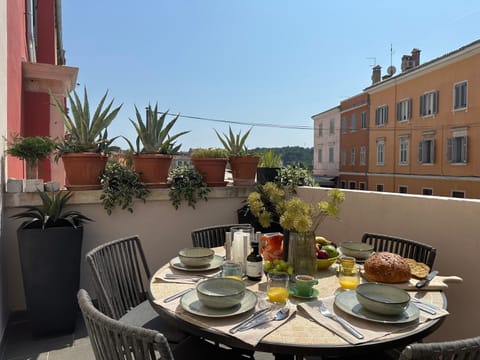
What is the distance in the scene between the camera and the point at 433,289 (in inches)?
58.8

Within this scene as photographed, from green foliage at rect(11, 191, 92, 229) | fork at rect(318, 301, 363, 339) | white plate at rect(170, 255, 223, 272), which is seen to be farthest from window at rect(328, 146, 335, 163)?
fork at rect(318, 301, 363, 339)

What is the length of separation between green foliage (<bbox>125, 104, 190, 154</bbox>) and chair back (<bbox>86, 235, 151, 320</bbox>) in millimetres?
1326

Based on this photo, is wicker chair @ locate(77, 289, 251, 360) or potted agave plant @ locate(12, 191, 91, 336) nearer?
wicker chair @ locate(77, 289, 251, 360)

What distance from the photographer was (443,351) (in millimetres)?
782

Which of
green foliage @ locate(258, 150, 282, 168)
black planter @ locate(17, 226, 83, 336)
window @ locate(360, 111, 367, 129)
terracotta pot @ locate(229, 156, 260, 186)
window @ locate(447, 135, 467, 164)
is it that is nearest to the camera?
black planter @ locate(17, 226, 83, 336)

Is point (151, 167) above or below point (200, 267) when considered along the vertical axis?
above

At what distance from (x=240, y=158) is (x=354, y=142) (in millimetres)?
21740

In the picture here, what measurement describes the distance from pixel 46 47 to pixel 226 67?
8.15 m

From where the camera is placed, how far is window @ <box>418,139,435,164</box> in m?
16.9

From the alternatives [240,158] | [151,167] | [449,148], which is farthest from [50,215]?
[449,148]

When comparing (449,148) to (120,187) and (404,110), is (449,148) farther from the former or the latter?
(120,187)

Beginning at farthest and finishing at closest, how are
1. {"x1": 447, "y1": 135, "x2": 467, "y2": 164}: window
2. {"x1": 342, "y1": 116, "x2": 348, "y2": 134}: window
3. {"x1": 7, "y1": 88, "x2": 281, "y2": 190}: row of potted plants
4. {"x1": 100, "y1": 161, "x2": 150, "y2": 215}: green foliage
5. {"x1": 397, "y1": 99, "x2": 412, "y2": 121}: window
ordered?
{"x1": 342, "y1": 116, "x2": 348, "y2": 134}: window, {"x1": 397, "y1": 99, "x2": 412, "y2": 121}: window, {"x1": 447, "y1": 135, "x2": 467, "y2": 164}: window, {"x1": 100, "y1": 161, "x2": 150, "y2": 215}: green foliage, {"x1": 7, "y1": 88, "x2": 281, "y2": 190}: row of potted plants

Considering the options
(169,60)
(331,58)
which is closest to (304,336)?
(169,60)

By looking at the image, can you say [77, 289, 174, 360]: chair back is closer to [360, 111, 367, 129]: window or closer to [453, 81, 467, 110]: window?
[453, 81, 467, 110]: window
